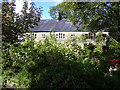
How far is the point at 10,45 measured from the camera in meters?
2.52

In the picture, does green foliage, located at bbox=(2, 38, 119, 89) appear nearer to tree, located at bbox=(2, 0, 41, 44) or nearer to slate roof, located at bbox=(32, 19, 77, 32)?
tree, located at bbox=(2, 0, 41, 44)

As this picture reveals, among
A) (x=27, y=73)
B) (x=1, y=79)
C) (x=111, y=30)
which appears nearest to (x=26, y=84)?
(x=27, y=73)

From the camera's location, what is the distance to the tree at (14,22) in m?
2.27

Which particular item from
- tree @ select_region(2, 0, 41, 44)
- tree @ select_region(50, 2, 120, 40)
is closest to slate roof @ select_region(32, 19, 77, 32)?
tree @ select_region(50, 2, 120, 40)

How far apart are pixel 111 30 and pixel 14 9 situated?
343cm

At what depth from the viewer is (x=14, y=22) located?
2402 mm

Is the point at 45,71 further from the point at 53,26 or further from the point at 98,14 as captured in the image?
the point at 53,26

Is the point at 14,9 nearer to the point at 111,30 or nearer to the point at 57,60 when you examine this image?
the point at 57,60

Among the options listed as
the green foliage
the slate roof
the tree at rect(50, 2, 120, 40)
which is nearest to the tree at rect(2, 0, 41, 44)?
the green foliage

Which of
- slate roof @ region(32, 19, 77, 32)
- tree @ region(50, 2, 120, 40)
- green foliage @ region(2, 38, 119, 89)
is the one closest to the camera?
green foliage @ region(2, 38, 119, 89)

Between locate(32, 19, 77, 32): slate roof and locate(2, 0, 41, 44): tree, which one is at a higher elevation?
locate(2, 0, 41, 44): tree

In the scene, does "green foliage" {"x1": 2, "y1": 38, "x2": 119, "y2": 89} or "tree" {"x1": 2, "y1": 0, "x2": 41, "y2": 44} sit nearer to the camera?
"green foliage" {"x1": 2, "y1": 38, "x2": 119, "y2": 89}

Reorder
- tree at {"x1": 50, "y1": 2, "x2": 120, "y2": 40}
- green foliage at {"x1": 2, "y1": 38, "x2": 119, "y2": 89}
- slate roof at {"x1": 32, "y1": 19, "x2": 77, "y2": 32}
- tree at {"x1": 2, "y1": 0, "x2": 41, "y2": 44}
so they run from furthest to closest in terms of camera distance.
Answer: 1. slate roof at {"x1": 32, "y1": 19, "x2": 77, "y2": 32}
2. tree at {"x1": 50, "y1": 2, "x2": 120, "y2": 40}
3. tree at {"x1": 2, "y1": 0, "x2": 41, "y2": 44}
4. green foliage at {"x1": 2, "y1": 38, "x2": 119, "y2": 89}

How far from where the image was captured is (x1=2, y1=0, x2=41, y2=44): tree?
2270 mm
